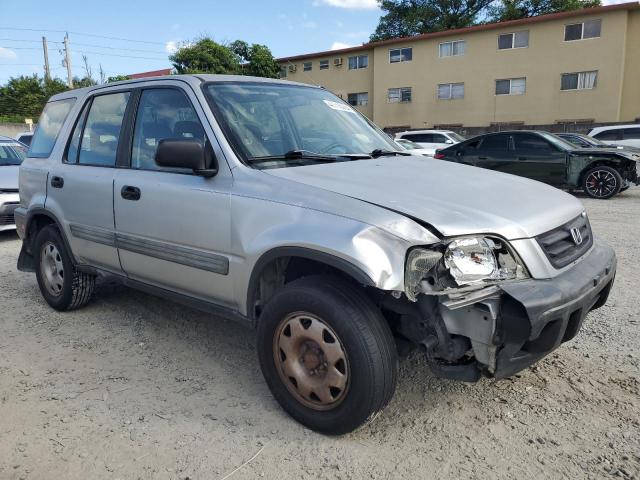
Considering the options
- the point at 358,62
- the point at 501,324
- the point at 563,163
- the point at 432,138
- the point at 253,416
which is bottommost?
the point at 253,416

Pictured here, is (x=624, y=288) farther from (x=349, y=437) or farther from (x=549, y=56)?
(x=549, y=56)

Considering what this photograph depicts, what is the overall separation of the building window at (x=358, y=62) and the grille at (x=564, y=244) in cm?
3415

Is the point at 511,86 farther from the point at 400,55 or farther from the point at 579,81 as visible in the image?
the point at 400,55

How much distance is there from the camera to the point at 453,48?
30.7 m

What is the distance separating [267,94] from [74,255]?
211 cm

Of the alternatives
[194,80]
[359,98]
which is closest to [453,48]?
[359,98]

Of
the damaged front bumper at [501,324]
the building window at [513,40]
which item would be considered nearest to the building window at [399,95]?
the building window at [513,40]

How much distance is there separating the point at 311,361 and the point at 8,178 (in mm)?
7233

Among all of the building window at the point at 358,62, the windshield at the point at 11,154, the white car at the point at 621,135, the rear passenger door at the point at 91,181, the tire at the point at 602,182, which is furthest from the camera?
the building window at the point at 358,62


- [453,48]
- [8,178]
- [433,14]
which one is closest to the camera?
[8,178]

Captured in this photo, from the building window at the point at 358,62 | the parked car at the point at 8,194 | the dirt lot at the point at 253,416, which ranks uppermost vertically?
the building window at the point at 358,62

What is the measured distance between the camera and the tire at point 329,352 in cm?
235

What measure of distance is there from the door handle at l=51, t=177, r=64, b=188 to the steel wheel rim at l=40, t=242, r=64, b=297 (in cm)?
55

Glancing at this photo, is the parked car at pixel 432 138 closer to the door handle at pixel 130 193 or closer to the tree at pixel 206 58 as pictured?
the door handle at pixel 130 193
